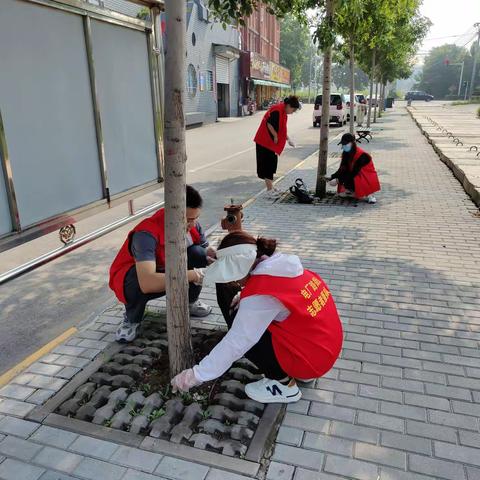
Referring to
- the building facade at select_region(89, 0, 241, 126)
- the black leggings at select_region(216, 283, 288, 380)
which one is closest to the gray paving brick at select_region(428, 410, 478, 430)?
the black leggings at select_region(216, 283, 288, 380)

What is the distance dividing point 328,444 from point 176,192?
157cm

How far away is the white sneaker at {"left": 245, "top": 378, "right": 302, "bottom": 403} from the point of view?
2757mm

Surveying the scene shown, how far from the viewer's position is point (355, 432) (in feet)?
8.39

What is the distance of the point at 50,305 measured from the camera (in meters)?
4.35

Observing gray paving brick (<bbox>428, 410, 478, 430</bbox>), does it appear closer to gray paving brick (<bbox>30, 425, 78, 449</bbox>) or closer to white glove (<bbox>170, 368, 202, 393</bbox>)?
white glove (<bbox>170, 368, 202, 393</bbox>)

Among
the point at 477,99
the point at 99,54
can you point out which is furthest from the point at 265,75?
the point at 99,54

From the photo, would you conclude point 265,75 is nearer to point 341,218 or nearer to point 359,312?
point 341,218

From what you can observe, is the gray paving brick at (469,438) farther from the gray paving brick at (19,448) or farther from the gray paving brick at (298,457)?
the gray paving brick at (19,448)

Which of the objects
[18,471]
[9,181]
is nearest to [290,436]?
[18,471]

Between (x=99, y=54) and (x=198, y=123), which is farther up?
(x=99, y=54)

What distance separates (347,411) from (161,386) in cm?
112

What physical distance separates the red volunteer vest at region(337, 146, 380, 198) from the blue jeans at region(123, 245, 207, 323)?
4.75m

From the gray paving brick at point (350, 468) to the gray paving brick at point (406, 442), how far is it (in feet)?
0.67

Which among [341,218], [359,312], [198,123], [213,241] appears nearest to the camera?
[359,312]
